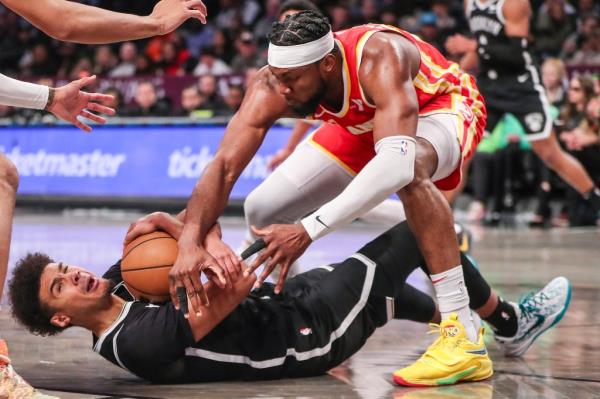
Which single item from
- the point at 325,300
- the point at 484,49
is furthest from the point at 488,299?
the point at 484,49

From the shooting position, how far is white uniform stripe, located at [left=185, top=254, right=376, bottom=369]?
146 inches

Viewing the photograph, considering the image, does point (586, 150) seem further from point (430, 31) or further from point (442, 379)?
point (442, 379)

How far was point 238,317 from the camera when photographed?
12.4 ft

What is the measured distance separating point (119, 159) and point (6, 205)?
9119mm

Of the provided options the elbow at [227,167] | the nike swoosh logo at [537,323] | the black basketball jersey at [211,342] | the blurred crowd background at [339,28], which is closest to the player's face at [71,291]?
the black basketball jersey at [211,342]

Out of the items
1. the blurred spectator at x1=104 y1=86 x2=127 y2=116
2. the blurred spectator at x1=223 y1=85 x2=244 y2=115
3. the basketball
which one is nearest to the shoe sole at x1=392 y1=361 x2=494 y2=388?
the basketball

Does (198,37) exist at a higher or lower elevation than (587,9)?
lower

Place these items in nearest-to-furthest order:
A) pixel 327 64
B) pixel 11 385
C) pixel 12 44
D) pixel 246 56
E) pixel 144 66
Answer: pixel 11 385, pixel 327 64, pixel 246 56, pixel 144 66, pixel 12 44

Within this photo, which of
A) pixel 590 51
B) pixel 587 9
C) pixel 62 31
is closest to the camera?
pixel 62 31

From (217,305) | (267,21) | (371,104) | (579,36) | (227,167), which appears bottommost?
(267,21)

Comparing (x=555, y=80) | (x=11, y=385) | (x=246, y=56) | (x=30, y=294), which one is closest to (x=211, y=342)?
(x=30, y=294)

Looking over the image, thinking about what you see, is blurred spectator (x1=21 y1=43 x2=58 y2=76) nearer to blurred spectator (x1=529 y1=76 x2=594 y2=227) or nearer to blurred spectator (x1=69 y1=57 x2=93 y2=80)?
blurred spectator (x1=69 y1=57 x2=93 y2=80)

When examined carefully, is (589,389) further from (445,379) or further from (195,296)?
(195,296)

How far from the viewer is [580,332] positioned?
16.1 feet
